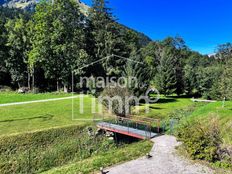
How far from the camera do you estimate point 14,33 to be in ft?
130

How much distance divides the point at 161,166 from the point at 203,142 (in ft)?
8.26

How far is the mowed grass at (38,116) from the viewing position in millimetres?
17922

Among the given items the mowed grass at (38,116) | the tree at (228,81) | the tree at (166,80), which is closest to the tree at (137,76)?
the mowed grass at (38,116)

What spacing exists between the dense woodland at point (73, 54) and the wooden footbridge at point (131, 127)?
37.3 ft

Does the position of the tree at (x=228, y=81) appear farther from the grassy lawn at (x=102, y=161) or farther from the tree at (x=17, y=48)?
the tree at (x=17, y=48)

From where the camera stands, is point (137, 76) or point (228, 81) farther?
point (137, 76)

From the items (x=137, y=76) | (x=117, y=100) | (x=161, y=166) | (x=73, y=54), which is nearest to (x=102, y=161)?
(x=161, y=166)

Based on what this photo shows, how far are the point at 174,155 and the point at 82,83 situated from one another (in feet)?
89.5

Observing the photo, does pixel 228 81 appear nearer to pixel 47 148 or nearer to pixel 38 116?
pixel 47 148

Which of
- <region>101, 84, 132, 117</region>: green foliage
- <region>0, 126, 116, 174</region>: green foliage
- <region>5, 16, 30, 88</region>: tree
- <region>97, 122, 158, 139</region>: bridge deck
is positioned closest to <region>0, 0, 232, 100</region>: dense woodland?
<region>5, 16, 30, 88</region>: tree

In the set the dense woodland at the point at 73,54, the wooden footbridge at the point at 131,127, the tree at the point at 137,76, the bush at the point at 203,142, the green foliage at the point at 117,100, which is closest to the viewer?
the bush at the point at 203,142

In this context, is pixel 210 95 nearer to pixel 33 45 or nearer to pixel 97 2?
pixel 97 2

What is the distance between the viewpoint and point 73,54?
36.5 meters

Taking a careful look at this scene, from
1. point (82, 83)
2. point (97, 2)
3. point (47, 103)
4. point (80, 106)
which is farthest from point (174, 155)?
point (97, 2)
